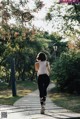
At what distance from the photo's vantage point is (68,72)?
80.1ft

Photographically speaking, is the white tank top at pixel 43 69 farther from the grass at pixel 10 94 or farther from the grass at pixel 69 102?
the grass at pixel 10 94

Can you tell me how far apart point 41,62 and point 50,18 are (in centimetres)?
1429

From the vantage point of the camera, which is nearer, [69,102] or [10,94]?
[69,102]

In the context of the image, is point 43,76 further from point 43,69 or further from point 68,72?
point 68,72

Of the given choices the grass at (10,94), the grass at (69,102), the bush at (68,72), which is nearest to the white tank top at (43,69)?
the grass at (69,102)

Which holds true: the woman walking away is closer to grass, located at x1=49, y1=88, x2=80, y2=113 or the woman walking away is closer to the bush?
grass, located at x1=49, y1=88, x2=80, y2=113

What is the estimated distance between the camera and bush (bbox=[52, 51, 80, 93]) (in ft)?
79.3

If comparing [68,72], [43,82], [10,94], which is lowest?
[10,94]

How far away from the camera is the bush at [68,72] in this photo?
952 inches

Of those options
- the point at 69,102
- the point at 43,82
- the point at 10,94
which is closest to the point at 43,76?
the point at 43,82

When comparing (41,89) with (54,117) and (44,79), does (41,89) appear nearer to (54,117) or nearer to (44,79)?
(44,79)

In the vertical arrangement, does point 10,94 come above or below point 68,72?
below

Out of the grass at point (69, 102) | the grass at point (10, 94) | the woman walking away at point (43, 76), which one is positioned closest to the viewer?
the woman walking away at point (43, 76)

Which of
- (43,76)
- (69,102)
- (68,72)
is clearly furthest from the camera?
(68,72)
